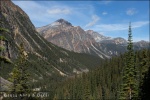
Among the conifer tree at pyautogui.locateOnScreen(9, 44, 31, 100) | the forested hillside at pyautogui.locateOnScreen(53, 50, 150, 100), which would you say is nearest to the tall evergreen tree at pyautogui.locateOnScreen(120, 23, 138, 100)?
the conifer tree at pyautogui.locateOnScreen(9, 44, 31, 100)

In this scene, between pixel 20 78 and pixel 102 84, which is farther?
pixel 102 84

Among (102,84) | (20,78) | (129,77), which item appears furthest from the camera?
(102,84)

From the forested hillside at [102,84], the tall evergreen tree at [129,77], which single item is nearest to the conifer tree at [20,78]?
the tall evergreen tree at [129,77]

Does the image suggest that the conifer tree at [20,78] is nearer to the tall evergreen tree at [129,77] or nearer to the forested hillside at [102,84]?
the tall evergreen tree at [129,77]

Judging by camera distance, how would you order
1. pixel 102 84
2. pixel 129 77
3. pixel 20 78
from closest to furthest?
pixel 20 78 < pixel 129 77 < pixel 102 84

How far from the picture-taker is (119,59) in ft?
633

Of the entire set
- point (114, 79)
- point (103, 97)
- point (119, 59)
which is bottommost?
point (103, 97)

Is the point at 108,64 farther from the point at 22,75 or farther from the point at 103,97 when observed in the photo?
the point at 22,75

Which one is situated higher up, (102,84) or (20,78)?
(20,78)

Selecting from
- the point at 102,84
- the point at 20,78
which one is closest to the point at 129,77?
the point at 20,78

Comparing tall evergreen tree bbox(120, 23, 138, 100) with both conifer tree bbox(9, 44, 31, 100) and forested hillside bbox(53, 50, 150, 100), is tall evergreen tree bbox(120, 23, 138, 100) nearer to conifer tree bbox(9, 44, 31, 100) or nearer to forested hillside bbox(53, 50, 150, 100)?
conifer tree bbox(9, 44, 31, 100)

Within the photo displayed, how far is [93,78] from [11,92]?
15335 cm

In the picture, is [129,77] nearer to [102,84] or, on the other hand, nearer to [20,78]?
[20,78]

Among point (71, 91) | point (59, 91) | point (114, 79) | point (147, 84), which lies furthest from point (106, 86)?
point (147, 84)
